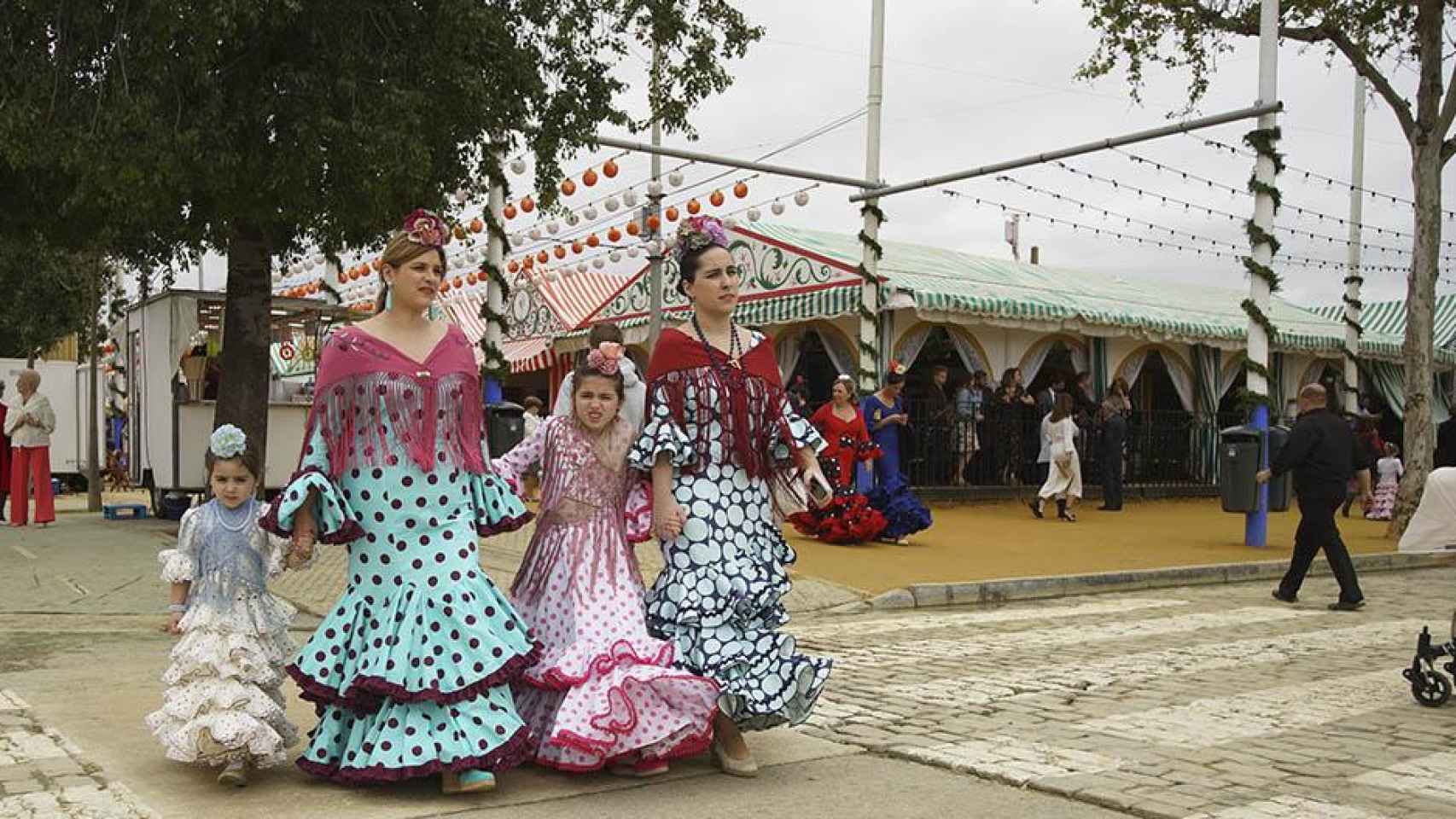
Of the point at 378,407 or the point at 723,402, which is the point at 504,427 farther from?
the point at 378,407

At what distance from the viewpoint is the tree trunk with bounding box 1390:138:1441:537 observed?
1727 cm

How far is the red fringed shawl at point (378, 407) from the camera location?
15.4ft

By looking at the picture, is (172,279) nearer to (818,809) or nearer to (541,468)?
(541,468)

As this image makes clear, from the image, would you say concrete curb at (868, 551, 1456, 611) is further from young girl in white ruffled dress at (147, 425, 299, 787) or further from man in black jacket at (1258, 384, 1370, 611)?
young girl in white ruffled dress at (147, 425, 299, 787)

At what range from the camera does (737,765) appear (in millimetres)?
4895

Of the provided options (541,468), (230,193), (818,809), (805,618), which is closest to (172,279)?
(230,193)

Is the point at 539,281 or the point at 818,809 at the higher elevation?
the point at 539,281

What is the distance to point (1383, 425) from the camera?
31.8 metres

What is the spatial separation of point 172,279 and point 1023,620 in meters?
11.0

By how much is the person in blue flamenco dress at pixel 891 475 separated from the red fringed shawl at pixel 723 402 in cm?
862

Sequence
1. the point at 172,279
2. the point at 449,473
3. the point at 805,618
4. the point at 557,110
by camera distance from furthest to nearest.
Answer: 1. the point at 172,279
2. the point at 557,110
3. the point at 805,618
4. the point at 449,473

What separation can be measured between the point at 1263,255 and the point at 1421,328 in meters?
4.33

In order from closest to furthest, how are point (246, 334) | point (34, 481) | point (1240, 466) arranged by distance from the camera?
point (246, 334) < point (1240, 466) < point (34, 481)

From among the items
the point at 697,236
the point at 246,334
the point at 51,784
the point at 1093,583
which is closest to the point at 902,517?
the point at 1093,583
